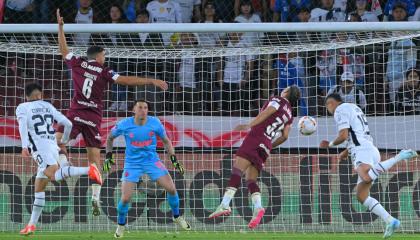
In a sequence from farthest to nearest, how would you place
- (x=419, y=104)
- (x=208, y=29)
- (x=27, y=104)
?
(x=419, y=104)
(x=208, y=29)
(x=27, y=104)

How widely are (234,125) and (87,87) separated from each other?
350 cm

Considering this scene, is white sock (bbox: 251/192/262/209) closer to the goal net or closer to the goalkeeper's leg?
the goalkeeper's leg

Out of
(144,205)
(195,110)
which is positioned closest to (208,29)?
(195,110)

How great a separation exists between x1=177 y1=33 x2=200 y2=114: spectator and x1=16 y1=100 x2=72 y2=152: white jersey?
3.55 metres

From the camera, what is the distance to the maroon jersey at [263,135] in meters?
15.4

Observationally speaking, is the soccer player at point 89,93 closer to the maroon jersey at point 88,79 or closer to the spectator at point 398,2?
the maroon jersey at point 88,79

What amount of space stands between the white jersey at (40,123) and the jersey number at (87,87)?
2.13ft

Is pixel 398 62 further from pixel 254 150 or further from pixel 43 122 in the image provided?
pixel 43 122

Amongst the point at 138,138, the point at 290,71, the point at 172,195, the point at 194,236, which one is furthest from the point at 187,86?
the point at 194,236

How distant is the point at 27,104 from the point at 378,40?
5.74 meters

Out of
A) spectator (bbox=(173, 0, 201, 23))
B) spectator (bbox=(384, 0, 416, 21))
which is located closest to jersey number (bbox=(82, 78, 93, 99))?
spectator (bbox=(173, 0, 201, 23))

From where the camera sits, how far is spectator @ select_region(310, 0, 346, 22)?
19.7 m

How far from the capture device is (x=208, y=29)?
15.8 m

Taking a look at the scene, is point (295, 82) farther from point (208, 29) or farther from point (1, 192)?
point (1, 192)
